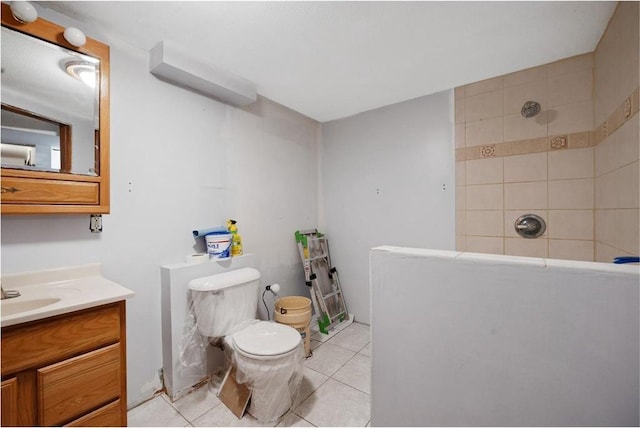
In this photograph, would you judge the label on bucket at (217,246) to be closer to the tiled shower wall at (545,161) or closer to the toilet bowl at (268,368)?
the toilet bowl at (268,368)

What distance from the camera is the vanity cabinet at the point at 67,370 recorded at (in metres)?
0.94

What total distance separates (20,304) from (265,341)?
1.12 meters

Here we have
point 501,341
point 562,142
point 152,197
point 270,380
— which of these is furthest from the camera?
point 562,142

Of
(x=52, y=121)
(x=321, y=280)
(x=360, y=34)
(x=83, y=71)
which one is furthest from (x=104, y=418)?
(x=360, y=34)

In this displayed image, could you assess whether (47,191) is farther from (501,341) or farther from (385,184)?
(385,184)

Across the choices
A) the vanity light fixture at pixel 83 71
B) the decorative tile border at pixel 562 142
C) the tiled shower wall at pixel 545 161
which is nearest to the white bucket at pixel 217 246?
the vanity light fixture at pixel 83 71

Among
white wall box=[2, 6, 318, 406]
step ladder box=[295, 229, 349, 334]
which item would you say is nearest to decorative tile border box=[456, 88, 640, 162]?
step ladder box=[295, 229, 349, 334]

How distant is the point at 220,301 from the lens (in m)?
1.77

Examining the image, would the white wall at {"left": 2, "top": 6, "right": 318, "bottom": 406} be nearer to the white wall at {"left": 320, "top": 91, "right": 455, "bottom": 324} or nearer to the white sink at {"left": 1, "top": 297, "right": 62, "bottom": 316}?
the white sink at {"left": 1, "top": 297, "right": 62, "bottom": 316}

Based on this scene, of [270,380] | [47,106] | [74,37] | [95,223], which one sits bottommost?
[270,380]

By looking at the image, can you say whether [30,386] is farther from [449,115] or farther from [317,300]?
[449,115]

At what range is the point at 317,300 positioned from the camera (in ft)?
9.16

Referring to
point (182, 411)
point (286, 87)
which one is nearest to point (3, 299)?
point (182, 411)

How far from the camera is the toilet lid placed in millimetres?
1519
